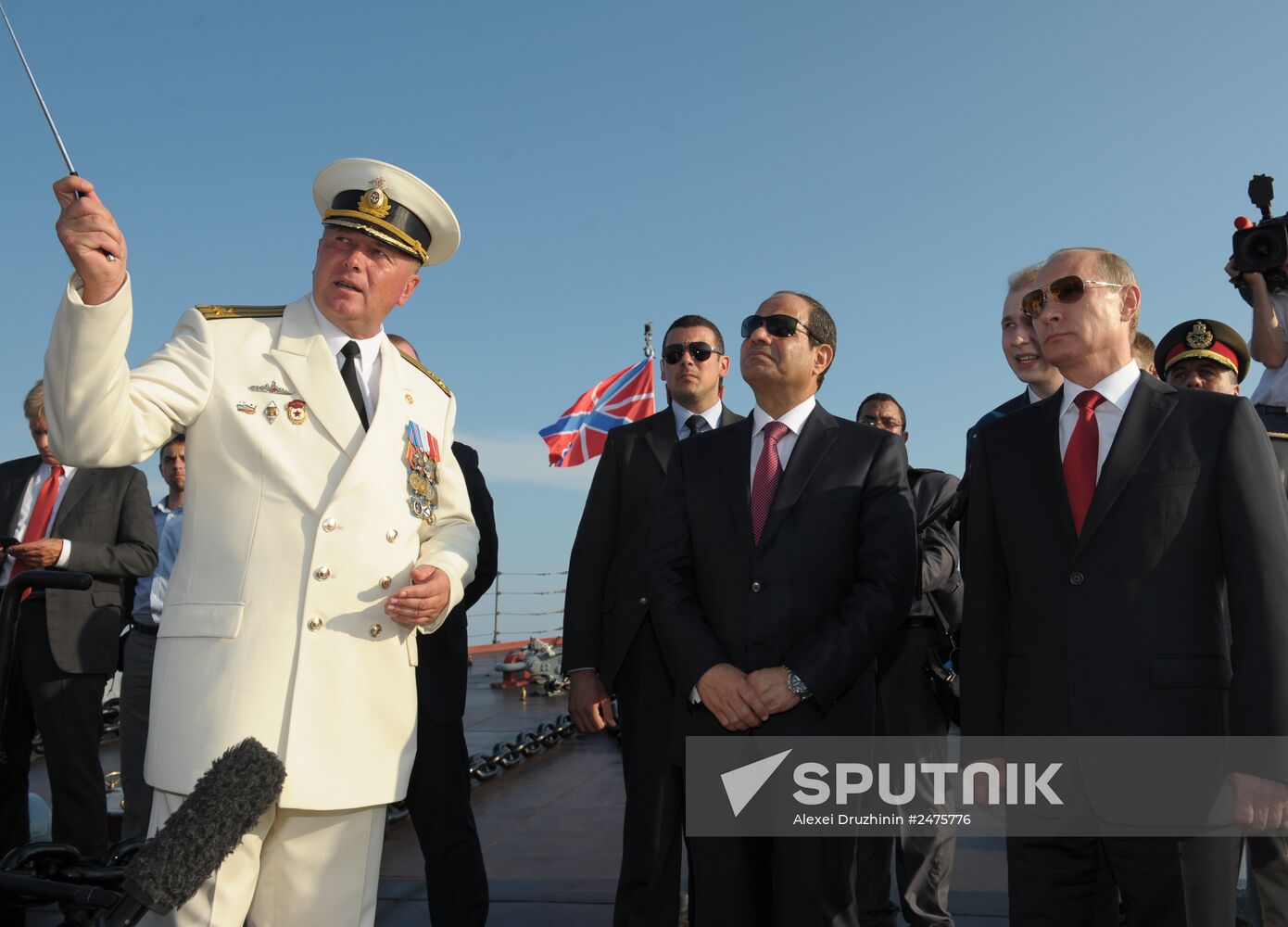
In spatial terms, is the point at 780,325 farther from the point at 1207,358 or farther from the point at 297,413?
the point at 1207,358

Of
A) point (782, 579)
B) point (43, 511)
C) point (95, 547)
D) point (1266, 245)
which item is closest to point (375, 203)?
point (782, 579)

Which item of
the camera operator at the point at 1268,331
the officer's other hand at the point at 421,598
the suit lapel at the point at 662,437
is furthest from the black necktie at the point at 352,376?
the camera operator at the point at 1268,331

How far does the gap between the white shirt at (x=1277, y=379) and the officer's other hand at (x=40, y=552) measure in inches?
216

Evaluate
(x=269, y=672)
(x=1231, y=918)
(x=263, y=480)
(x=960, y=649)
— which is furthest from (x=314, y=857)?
(x=1231, y=918)

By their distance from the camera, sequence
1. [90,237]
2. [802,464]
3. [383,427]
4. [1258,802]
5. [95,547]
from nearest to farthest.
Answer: [90,237] → [1258,802] → [383,427] → [802,464] → [95,547]

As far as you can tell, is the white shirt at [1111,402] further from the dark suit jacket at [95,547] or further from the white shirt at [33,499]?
the white shirt at [33,499]

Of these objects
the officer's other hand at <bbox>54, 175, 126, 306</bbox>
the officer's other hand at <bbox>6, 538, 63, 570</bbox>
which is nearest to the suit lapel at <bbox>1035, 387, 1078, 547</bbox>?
the officer's other hand at <bbox>54, 175, 126, 306</bbox>

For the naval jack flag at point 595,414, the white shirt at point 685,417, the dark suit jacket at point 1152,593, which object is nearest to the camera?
the dark suit jacket at point 1152,593

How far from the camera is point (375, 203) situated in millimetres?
A: 2738

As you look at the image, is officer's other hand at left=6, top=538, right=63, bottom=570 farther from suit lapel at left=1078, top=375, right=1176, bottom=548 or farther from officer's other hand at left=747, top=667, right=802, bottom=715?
suit lapel at left=1078, top=375, right=1176, bottom=548

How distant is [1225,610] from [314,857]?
92.8 inches

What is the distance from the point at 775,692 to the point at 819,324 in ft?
4.42

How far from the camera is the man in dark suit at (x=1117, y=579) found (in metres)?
2.40

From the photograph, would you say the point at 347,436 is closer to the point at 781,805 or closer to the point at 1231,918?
the point at 781,805
